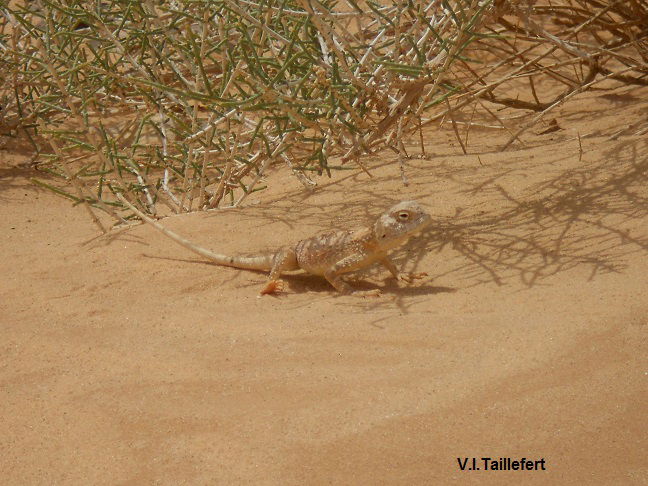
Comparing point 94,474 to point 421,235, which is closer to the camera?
point 94,474

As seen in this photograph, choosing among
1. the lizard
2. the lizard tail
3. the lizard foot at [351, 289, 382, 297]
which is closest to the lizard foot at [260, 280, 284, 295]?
the lizard

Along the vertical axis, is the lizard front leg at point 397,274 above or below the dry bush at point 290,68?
below

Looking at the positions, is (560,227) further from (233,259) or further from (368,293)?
(233,259)

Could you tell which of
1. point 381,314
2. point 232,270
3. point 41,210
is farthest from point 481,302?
point 41,210

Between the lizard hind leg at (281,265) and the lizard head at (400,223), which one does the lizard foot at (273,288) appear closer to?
the lizard hind leg at (281,265)

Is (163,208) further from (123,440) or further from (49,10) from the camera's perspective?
(123,440)

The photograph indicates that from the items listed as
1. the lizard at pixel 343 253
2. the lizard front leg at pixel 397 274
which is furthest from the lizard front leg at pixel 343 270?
the lizard front leg at pixel 397 274

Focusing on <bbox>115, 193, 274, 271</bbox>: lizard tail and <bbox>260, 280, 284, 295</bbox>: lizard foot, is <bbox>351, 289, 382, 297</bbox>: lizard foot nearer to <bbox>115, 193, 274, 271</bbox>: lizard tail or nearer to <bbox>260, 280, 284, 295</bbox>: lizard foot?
<bbox>260, 280, 284, 295</bbox>: lizard foot
